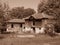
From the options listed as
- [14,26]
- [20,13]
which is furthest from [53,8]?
[20,13]

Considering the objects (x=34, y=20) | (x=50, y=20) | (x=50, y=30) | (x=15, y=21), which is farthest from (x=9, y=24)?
(x=50, y=30)

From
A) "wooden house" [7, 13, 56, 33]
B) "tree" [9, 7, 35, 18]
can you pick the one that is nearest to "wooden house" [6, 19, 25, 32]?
"wooden house" [7, 13, 56, 33]

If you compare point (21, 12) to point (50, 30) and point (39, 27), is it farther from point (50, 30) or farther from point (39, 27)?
point (50, 30)

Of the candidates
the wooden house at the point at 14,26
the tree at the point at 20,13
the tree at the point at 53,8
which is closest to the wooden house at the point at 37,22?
the wooden house at the point at 14,26

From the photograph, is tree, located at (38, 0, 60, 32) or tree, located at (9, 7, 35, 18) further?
tree, located at (9, 7, 35, 18)

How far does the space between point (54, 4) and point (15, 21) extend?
1517 centimetres

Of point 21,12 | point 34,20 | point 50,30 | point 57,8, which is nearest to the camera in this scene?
point 50,30

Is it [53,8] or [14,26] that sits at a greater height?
[53,8]

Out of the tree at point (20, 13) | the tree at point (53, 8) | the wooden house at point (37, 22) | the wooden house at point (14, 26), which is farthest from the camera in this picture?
the tree at point (20, 13)

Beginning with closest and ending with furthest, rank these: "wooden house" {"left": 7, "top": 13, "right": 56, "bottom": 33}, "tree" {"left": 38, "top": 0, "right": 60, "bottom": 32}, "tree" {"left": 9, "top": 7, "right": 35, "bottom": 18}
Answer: "wooden house" {"left": 7, "top": 13, "right": 56, "bottom": 33} → "tree" {"left": 38, "top": 0, "right": 60, "bottom": 32} → "tree" {"left": 9, "top": 7, "right": 35, "bottom": 18}

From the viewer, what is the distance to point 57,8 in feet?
203

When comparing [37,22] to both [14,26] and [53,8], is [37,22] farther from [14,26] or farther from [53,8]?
[14,26]

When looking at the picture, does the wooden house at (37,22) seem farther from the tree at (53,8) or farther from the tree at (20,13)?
the tree at (20,13)

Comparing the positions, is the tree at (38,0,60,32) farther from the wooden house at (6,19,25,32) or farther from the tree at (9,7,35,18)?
the tree at (9,7,35,18)
